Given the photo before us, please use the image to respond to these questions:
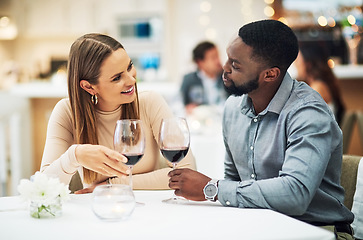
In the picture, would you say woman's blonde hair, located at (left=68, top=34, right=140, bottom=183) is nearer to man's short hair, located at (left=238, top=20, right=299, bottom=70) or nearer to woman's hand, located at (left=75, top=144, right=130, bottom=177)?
woman's hand, located at (left=75, top=144, right=130, bottom=177)

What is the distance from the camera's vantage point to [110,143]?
6.10 ft

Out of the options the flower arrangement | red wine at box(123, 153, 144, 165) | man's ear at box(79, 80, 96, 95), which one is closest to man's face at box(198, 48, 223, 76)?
man's ear at box(79, 80, 96, 95)

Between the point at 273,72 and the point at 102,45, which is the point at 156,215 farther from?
the point at 102,45

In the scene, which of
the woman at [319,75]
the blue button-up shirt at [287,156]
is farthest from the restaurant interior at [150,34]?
the blue button-up shirt at [287,156]

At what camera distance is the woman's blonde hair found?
1.72 metres

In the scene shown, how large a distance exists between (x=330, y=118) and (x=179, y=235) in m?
0.60

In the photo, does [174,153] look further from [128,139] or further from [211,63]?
[211,63]

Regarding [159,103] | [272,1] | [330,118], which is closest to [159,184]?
[159,103]

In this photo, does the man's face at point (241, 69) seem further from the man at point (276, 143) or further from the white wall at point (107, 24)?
the white wall at point (107, 24)

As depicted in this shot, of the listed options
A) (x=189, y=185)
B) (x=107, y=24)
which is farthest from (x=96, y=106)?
(x=107, y=24)

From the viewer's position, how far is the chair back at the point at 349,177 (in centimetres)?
169

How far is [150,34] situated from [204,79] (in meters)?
2.58

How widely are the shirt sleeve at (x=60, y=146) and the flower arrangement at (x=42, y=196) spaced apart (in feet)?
0.94

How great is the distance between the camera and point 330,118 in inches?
55.1
